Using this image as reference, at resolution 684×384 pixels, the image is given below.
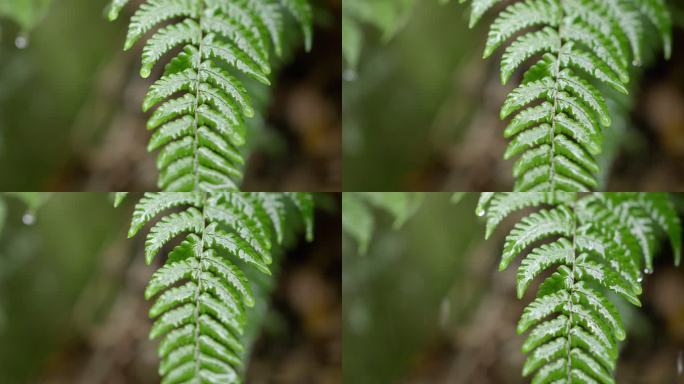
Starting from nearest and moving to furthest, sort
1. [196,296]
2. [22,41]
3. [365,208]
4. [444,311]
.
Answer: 1. [196,296]
2. [365,208]
3. [22,41]
4. [444,311]

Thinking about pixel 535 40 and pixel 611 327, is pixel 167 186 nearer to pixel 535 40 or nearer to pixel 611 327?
pixel 535 40

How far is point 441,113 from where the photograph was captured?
71.5 inches

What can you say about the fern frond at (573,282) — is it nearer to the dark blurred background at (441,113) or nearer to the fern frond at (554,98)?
the fern frond at (554,98)

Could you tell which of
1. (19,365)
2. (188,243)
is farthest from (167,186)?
(19,365)

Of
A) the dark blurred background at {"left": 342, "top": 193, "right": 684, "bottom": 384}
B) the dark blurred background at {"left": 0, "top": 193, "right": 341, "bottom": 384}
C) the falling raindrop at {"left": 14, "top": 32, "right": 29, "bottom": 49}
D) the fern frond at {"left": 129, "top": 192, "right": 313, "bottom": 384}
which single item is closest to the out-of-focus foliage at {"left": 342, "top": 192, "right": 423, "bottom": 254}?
the dark blurred background at {"left": 342, "top": 193, "right": 684, "bottom": 384}

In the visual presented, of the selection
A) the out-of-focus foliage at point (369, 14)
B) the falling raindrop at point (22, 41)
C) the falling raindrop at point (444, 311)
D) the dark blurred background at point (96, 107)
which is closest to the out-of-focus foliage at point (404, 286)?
the falling raindrop at point (444, 311)

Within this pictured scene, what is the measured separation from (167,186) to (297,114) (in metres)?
0.79

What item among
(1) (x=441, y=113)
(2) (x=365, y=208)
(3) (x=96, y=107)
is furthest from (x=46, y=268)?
(1) (x=441, y=113)

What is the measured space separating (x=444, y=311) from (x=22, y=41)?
4.62 feet

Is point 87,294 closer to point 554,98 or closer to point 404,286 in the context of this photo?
point 404,286

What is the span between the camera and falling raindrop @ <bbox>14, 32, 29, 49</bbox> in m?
1.61

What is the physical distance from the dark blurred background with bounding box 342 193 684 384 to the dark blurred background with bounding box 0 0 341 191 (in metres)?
0.28

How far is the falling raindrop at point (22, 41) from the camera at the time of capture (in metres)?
1.61

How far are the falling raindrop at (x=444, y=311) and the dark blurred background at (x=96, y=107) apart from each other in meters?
0.48
